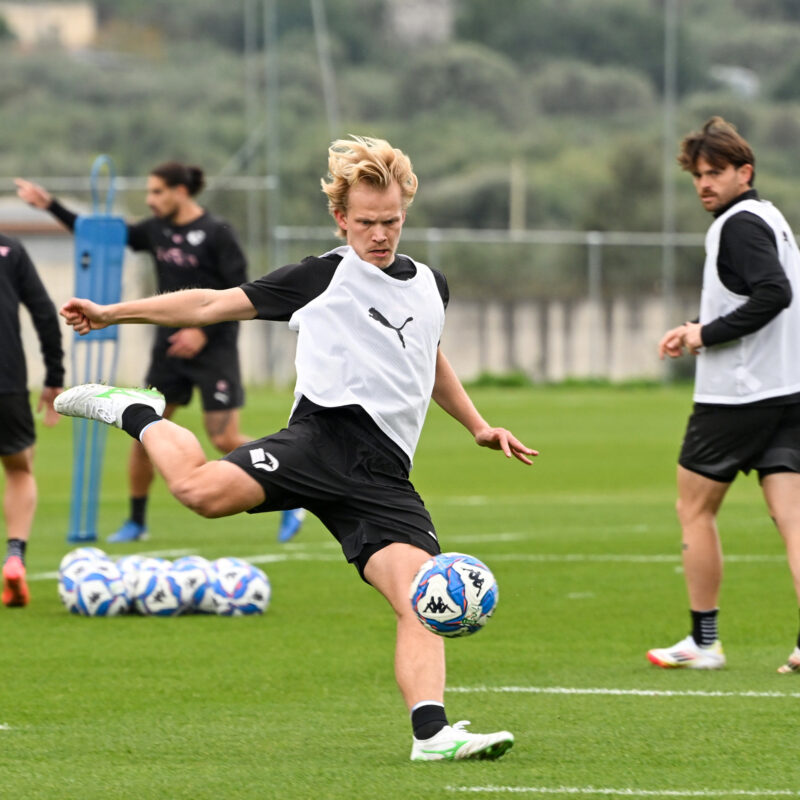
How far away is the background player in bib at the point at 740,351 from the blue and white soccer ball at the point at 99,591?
312 centimetres

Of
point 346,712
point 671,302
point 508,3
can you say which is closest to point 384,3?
point 508,3

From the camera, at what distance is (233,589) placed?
896 cm

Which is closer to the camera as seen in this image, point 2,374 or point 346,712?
point 346,712

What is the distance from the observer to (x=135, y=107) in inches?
1853

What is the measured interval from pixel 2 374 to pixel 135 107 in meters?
38.9

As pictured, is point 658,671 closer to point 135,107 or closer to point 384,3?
point 135,107

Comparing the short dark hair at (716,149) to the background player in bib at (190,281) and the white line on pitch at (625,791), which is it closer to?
the white line on pitch at (625,791)

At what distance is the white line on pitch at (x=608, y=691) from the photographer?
22.3 ft

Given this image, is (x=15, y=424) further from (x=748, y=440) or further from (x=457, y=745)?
(x=457, y=745)

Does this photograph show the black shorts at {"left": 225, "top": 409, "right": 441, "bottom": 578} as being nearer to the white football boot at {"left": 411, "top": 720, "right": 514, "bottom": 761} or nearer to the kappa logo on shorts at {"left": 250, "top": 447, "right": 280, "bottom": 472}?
the kappa logo on shorts at {"left": 250, "top": 447, "right": 280, "bottom": 472}

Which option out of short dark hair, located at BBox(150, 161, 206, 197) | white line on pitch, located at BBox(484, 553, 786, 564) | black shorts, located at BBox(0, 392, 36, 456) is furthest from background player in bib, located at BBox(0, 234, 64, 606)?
white line on pitch, located at BBox(484, 553, 786, 564)

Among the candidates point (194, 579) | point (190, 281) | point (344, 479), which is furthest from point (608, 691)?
A: point (190, 281)

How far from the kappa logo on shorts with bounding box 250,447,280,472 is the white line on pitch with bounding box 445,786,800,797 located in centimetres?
119

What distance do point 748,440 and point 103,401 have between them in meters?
2.69
